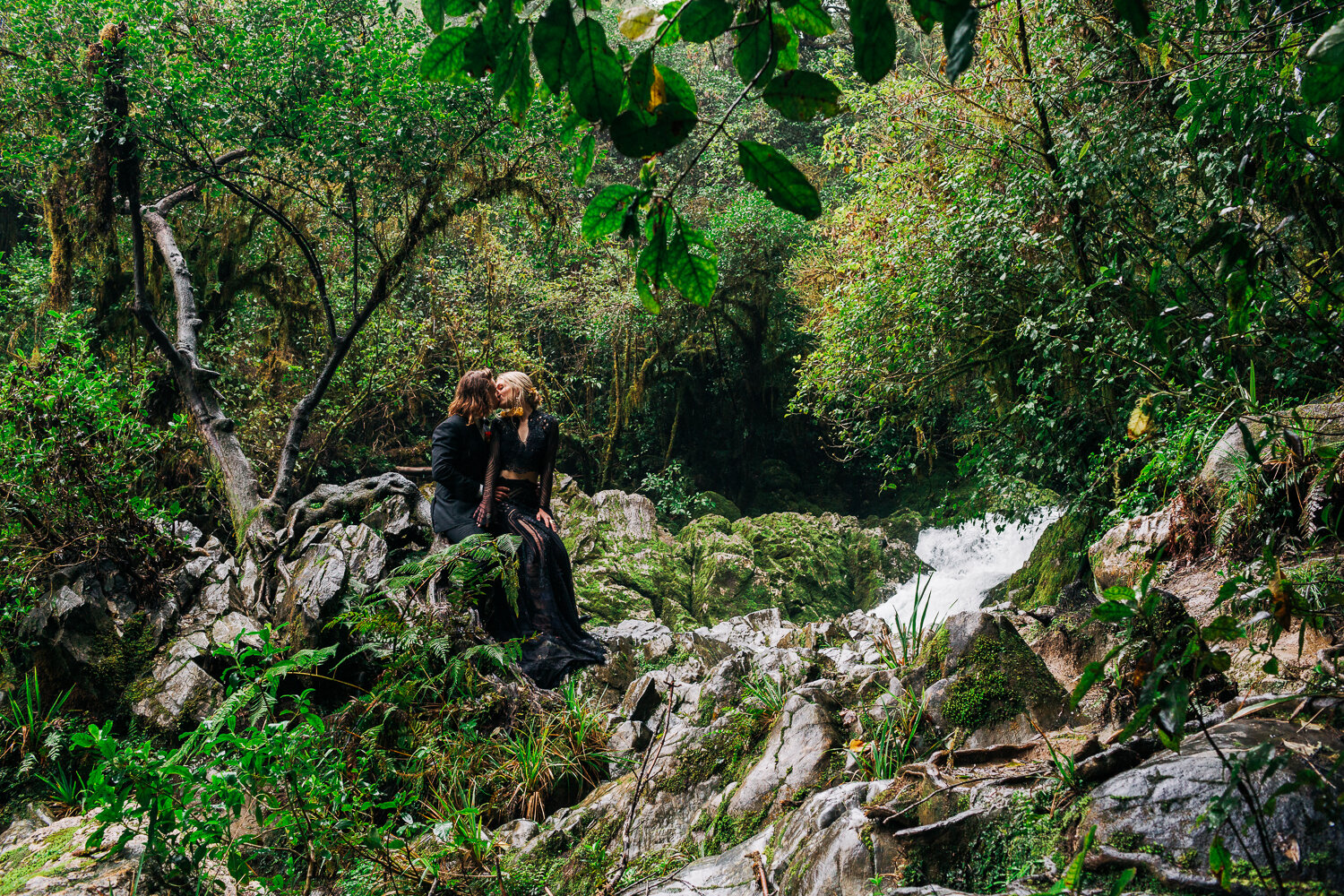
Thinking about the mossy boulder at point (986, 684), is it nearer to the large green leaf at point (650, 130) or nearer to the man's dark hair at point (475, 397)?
the large green leaf at point (650, 130)

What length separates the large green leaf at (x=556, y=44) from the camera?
0.80 metres

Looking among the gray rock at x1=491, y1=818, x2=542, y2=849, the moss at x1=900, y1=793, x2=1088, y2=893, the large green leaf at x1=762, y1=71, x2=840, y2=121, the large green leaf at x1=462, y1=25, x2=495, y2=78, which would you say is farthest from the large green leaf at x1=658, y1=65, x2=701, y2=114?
the gray rock at x1=491, y1=818, x2=542, y2=849

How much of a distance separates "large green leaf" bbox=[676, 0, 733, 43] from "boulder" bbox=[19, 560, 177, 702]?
16.1 feet

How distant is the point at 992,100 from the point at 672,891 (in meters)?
6.10

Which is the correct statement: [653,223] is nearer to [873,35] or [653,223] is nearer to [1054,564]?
[873,35]

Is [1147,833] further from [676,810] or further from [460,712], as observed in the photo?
[460,712]

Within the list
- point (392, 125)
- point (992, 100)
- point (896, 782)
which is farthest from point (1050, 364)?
point (392, 125)

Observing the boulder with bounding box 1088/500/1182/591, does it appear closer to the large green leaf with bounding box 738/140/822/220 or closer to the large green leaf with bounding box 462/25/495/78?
the large green leaf with bounding box 738/140/822/220

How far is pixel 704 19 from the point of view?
33.1 inches

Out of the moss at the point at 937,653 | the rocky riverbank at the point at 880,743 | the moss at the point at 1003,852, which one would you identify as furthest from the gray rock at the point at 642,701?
the moss at the point at 1003,852

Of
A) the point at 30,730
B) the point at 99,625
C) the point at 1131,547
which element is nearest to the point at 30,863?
the point at 30,730

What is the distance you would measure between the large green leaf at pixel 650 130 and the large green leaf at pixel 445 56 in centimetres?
27

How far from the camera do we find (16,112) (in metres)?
6.42

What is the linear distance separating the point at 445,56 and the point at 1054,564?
714 centimetres
